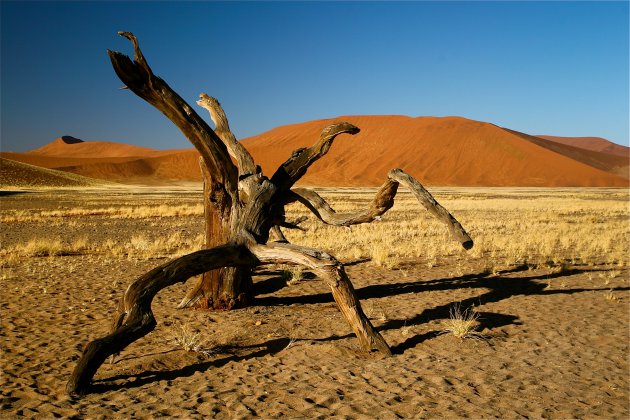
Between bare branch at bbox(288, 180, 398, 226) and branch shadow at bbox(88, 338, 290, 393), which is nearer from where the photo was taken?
branch shadow at bbox(88, 338, 290, 393)

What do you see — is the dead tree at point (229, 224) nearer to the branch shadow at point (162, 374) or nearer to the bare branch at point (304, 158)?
the bare branch at point (304, 158)

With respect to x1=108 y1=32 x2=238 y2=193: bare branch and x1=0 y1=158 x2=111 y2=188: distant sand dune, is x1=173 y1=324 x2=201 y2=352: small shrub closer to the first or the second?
x1=108 y1=32 x2=238 y2=193: bare branch

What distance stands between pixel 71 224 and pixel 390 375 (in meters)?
18.1

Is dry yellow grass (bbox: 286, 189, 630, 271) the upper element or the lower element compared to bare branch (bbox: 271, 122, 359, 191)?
lower

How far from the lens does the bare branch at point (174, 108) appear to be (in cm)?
536

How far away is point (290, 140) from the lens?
4882 inches

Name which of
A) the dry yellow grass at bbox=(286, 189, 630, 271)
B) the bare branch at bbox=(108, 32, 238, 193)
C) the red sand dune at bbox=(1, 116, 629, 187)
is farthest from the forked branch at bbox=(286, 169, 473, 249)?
the red sand dune at bbox=(1, 116, 629, 187)

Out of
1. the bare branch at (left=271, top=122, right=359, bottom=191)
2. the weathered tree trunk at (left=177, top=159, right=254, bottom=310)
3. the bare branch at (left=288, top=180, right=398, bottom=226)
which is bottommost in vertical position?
the weathered tree trunk at (left=177, top=159, right=254, bottom=310)

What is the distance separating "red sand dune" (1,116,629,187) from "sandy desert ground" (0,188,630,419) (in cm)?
8088

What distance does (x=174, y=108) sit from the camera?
5.98 m

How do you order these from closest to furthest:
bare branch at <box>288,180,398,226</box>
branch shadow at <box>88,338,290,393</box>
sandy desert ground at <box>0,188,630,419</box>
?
sandy desert ground at <box>0,188,630,419</box> < branch shadow at <box>88,338,290,393</box> < bare branch at <box>288,180,398,226</box>

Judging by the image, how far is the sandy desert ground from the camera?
4.12 meters

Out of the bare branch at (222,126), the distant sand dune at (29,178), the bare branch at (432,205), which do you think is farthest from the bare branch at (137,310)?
the distant sand dune at (29,178)

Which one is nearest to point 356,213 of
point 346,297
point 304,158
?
point 304,158
